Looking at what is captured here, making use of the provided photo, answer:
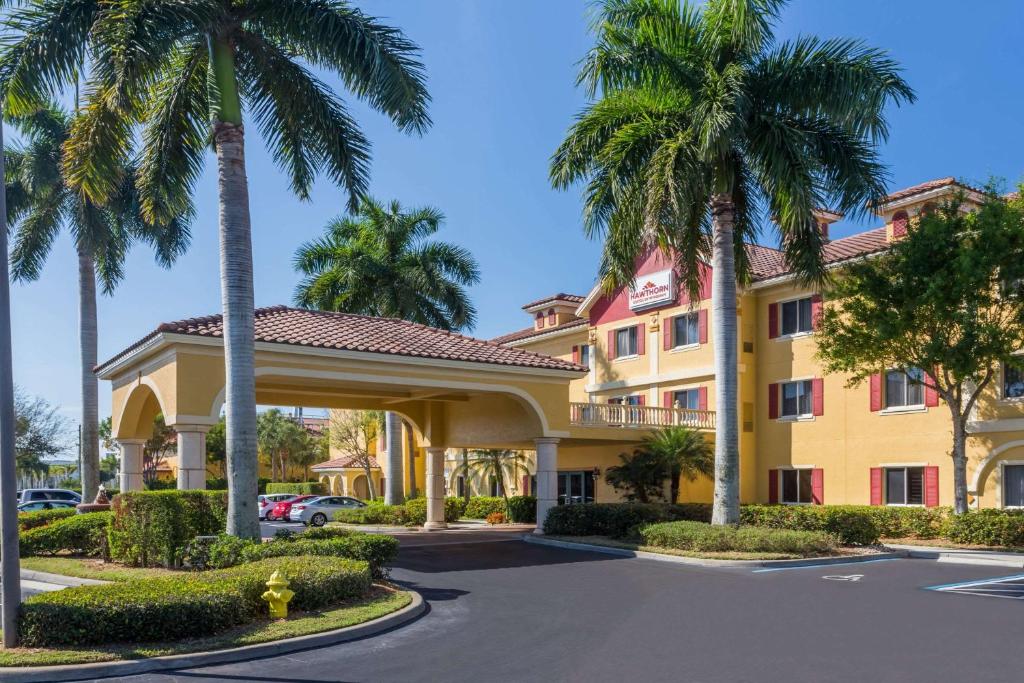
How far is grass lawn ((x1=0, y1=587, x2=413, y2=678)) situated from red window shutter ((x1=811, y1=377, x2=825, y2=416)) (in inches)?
868

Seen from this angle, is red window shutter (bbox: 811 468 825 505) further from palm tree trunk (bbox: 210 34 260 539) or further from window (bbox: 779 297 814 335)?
palm tree trunk (bbox: 210 34 260 539)

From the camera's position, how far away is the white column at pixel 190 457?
20938 millimetres

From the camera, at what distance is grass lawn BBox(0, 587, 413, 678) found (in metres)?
9.91

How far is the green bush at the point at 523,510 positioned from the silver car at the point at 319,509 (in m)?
8.62

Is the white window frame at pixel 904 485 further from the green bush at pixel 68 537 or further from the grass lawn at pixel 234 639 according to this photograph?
the green bush at pixel 68 537

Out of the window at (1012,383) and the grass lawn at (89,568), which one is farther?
the window at (1012,383)

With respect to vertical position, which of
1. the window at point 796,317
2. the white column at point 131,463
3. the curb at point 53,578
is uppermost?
the window at point 796,317

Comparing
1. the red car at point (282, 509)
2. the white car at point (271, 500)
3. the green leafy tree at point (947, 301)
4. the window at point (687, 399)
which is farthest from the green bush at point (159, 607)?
the white car at point (271, 500)

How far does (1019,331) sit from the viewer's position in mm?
23359

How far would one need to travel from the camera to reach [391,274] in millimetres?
38375

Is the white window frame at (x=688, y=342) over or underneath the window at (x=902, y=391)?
over

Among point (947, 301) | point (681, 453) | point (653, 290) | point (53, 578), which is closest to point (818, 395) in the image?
point (681, 453)

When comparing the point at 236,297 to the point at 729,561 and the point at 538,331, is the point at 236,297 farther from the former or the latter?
the point at 538,331

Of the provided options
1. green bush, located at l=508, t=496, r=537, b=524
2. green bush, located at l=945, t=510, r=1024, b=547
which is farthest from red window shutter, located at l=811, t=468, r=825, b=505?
green bush, located at l=508, t=496, r=537, b=524
